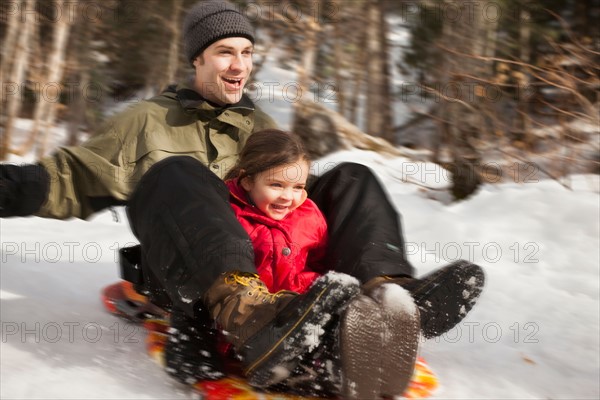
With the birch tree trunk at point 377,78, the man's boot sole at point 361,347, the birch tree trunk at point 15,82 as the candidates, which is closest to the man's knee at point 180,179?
the man's boot sole at point 361,347

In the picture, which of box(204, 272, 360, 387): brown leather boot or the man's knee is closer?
box(204, 272, 360, 387): brown leather boot

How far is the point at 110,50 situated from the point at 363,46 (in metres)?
3.49

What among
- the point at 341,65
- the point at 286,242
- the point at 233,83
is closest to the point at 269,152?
the point at 286,242

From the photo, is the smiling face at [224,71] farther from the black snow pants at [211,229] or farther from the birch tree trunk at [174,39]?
the birch tree trunk at [174,39]

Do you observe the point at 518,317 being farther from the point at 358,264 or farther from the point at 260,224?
the point at 260,224

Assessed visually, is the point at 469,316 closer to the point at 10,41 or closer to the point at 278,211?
the point at 278,211

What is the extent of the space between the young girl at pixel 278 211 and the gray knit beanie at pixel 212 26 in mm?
520

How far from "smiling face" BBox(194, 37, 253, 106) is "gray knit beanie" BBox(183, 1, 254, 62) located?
0.02 metres

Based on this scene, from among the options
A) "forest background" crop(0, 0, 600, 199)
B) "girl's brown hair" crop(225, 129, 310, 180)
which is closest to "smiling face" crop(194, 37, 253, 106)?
"girl's brown hair" crop(225, 129, 310, 180)

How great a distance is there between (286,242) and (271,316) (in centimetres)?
39

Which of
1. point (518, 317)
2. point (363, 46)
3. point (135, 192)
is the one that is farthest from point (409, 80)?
point (135, 192)

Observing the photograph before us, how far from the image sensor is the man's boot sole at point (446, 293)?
1766 mm

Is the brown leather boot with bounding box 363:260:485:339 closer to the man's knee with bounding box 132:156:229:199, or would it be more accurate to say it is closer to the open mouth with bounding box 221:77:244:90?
the man's knee with bounding box 132:156:229:199

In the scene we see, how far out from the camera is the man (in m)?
1.56
